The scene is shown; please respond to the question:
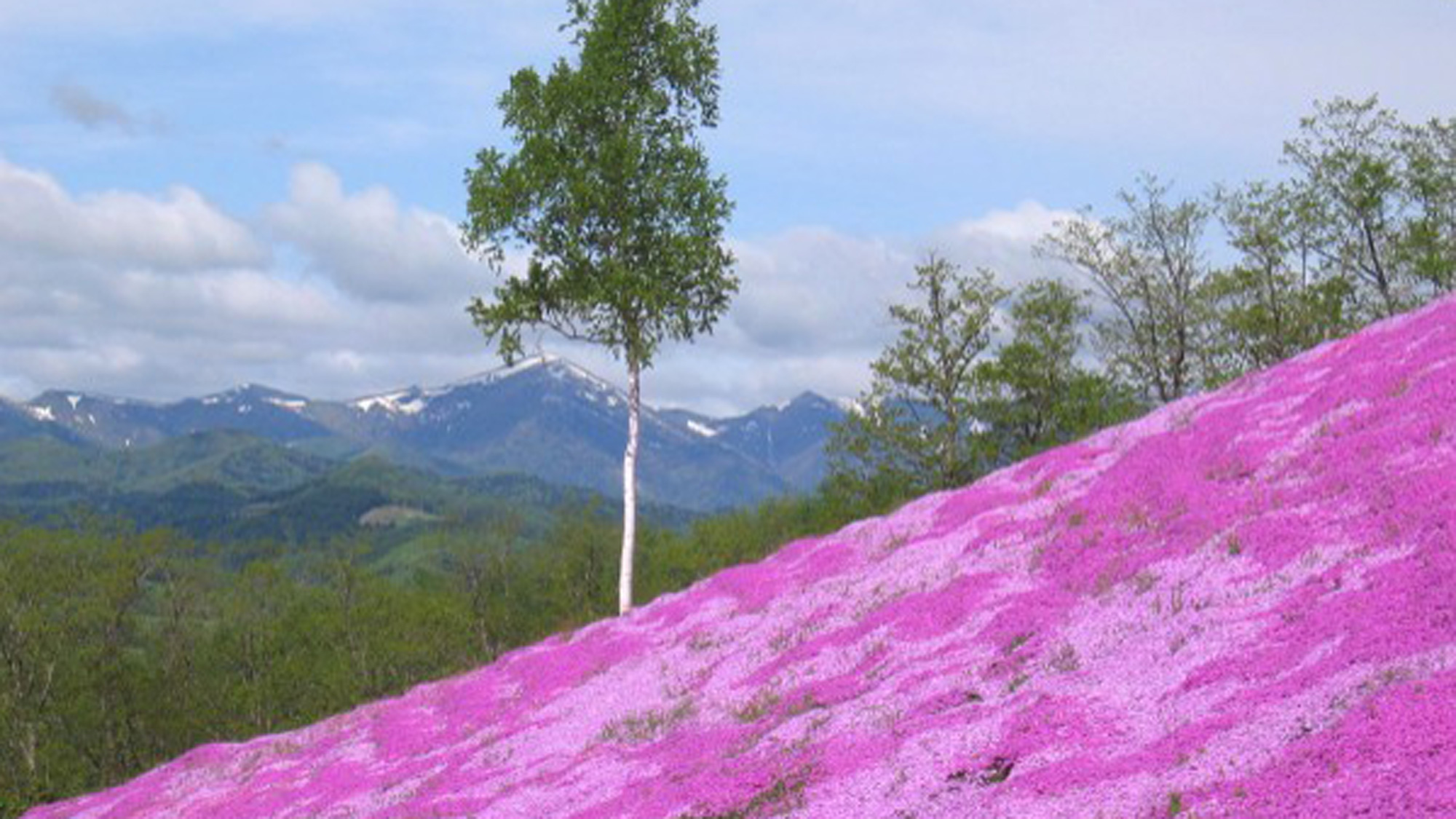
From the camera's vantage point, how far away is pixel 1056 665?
17312 millimetres

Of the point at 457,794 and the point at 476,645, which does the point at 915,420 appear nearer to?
the point at 457,794

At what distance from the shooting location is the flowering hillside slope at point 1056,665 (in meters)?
11.9

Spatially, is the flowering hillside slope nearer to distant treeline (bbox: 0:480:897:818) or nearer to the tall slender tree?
the tall slender tree

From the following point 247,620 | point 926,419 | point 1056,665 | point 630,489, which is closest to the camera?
point 1056,665

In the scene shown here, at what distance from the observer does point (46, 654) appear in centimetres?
8794

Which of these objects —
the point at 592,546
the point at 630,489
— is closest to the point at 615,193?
the point at 630,489

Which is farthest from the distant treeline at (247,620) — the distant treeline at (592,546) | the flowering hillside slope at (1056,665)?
the flowering hillside slope at (1056,665)

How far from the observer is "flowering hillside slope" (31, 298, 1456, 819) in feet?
39.2

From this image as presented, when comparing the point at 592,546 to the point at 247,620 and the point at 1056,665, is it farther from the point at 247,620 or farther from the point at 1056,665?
the point at 1056,665

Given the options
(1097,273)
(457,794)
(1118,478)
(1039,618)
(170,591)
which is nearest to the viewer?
(1039,618)

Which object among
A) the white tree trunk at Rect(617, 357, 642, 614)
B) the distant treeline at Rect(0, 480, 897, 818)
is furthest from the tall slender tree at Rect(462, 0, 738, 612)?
the distant treeline at Rect(0, 480, 897, 818)

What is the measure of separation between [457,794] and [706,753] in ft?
21.5

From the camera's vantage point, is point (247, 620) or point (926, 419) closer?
point (926, 419)

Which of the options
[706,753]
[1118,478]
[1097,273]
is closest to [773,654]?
[706,753]
